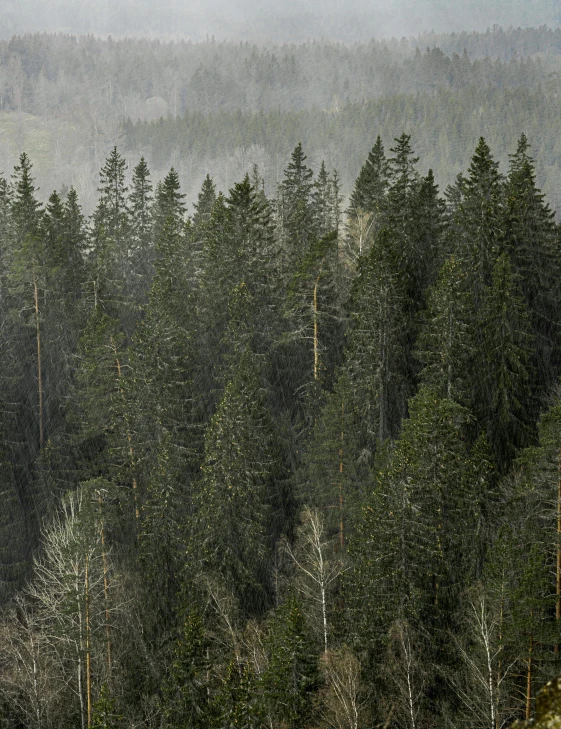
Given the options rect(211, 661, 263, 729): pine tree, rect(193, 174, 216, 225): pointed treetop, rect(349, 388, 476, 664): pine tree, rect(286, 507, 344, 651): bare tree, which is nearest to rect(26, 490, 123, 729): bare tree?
rect(211, 661, 263, 729): pine tree

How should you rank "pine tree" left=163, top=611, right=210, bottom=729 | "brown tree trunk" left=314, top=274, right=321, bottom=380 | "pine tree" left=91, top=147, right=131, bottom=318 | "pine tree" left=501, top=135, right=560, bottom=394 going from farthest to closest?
"pine tree" left=91, top=147, right=131, bottom=318 → "brown tree trunk" left=314, top=274, right=321, bottom=380 → "pine tree" left=501, top=135, right=560, bottom=394 → "pine tree" left=163, top=611, right=210, bottom=729

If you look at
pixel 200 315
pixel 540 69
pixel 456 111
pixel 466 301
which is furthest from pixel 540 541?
pixel 540 69

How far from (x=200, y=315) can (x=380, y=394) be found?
1396 centimetres

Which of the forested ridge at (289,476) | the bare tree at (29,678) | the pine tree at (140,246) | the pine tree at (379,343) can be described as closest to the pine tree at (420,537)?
the forested ridge at (289,476)

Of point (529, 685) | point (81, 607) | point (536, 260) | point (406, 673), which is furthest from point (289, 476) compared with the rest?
point (536, 260)

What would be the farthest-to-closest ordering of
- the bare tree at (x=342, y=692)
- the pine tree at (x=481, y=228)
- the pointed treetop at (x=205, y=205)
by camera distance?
the pointed treetop at (x=205, y=205)
the pine tree at (x=481, y=228)
the bare tree at (x=342, y=692)

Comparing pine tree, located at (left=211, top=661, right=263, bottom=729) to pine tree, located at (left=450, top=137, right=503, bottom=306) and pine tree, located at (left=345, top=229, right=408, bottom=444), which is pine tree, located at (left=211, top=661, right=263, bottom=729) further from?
pine tree, located at (left=450, top=137, right=503, bottom=306)

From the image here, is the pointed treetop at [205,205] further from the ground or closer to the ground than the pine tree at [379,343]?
further from the ground

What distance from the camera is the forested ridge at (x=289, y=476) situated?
77.0 feet

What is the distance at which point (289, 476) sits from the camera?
3703cm

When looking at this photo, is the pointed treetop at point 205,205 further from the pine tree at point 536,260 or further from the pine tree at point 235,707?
the pine tree at point 235,707

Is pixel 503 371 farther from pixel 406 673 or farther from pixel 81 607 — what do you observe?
pixel 81 607

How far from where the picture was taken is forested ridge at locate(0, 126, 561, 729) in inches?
925

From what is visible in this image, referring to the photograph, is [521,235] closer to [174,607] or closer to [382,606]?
[382,606]
